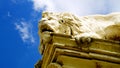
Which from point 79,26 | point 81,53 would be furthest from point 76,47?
point 79,26

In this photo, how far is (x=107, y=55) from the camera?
8.83m

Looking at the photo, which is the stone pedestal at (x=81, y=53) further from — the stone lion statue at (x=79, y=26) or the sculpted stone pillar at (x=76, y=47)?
the stone lion statue at (x=79, y=26)

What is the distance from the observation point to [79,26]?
420 inches

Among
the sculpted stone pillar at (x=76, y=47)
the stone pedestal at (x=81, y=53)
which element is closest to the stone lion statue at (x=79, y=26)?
the sculpted stone pillar at (x=76, y=47)

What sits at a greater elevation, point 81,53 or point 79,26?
point 79,26

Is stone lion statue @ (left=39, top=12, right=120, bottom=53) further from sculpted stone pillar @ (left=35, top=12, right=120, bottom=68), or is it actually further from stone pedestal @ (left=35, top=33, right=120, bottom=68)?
stone pedestal @ (left=35, top=33, right=120, bottom=68)

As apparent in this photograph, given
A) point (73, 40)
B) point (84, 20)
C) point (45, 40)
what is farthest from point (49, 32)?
point (84, 20)

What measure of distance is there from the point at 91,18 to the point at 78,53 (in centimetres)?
291

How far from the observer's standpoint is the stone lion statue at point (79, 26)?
1017 cm

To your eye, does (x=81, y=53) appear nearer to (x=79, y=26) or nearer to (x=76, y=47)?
(x=76, y=47)

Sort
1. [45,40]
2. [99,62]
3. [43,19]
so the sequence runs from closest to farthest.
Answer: [99,62]
[45,40]
[43,19]

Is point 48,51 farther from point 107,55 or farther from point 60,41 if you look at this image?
point 107,55

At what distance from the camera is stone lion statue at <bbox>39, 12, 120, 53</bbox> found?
10.2 m

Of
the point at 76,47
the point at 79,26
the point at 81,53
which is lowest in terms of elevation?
the point at 81,53
